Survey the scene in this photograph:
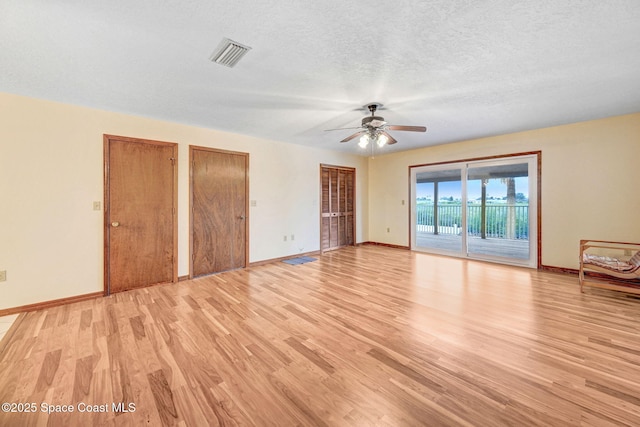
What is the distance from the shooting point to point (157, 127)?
3816 mm

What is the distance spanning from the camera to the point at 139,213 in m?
3.67

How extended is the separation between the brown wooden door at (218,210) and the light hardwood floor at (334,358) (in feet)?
3.14

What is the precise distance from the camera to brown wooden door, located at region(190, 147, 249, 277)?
4223mm

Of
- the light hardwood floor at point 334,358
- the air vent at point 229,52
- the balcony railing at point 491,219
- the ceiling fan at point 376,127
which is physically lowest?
the light hardwood floor at point 334,358

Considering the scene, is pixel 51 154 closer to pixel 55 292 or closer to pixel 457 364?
pixel 55 292

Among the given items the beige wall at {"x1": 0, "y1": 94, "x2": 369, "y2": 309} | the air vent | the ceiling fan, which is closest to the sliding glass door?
the ceiling fan

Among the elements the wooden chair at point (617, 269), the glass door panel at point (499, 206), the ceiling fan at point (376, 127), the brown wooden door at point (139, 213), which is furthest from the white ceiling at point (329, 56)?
the wooden chair at point (617, 269)

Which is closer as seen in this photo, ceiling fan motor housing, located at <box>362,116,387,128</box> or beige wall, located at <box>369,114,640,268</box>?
ceiling fan motor housing, located at <box>362,116,387,128</box>

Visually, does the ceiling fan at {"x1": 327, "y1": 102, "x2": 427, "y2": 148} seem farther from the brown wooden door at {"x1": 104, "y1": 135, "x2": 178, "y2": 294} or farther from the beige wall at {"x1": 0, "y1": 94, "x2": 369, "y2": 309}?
the brown wooden door at {"x1": 104, "y1": 135, "x2": 178, "y2": 294}

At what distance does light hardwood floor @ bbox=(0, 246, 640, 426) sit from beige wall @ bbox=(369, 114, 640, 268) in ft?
3.89

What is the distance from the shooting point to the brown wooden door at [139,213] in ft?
11.4

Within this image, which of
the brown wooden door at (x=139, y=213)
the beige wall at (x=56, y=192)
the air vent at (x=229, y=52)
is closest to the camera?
the air vent at (x=229, y=52)

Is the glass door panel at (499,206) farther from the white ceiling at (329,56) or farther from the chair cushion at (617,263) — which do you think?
the white ceiling at (329,56)

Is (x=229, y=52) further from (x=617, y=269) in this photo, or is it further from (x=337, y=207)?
(x=617, y=269)
